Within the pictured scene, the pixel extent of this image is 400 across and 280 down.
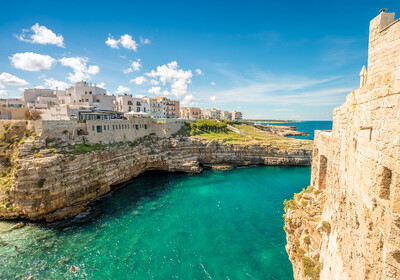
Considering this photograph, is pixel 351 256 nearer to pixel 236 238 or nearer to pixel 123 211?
pixel 236 238

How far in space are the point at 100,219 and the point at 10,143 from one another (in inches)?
671

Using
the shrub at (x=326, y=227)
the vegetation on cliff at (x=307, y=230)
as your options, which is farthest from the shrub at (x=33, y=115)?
the shrub at (x=326, y=227)

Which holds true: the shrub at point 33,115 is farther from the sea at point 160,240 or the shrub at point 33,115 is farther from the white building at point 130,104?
the white building at point 130,104

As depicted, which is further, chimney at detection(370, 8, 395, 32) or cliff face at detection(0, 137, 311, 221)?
cliff face at detection(0, 137, 311, 221)

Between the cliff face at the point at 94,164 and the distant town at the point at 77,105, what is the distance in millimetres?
7854

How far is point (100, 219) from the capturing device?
2066cm

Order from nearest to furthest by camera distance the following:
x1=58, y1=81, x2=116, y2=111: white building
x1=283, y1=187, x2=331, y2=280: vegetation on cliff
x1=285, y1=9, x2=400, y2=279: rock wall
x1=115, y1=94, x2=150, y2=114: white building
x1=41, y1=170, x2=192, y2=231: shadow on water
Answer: x1=285, y1=9, x2=400, y2=279: rock wall < x1=283, y1=187, x2=331, y2=280: vegetation on cliff < x1=41, y1=170, x2=192, y2=231: shadow on water < x1=58, y1=81, x2=116, y2=111: white building < x1=115, y1=94, x2=150, y2=114: white building

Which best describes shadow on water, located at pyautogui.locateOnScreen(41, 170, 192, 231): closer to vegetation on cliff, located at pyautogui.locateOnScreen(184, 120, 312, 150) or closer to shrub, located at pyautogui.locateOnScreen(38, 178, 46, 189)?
shrub, located at pyautogui.locateOnScreen(38, 178, 46, 189)

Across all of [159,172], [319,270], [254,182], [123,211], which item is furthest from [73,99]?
[319,270]

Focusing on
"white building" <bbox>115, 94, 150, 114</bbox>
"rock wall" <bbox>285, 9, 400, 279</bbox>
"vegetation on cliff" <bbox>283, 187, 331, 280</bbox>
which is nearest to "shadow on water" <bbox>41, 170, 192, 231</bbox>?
"vegetation on cliff" <bbox>283, 187, 331, 280</bbox>

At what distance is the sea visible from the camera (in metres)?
14.1

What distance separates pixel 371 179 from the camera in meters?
4.02

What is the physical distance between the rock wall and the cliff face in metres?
25.6

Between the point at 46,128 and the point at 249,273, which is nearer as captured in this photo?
the point at 249,273
